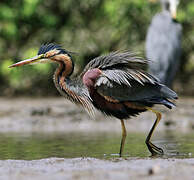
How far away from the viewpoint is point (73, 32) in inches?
599

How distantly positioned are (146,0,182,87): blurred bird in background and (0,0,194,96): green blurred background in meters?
2.86

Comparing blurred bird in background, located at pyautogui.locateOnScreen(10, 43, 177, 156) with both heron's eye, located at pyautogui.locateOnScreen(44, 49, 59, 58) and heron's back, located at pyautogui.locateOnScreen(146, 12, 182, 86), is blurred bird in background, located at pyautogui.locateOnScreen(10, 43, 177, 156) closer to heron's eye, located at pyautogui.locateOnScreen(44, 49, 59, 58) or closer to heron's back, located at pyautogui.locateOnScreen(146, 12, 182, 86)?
heron's eye, located at pyautogui.locateOnScreen(44, 49, 59, 58)

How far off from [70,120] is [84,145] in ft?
11.9

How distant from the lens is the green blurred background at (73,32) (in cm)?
1418

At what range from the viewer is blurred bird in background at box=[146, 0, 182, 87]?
1088 cm

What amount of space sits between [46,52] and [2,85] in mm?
8952

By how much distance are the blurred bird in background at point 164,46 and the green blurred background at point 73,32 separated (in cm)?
286

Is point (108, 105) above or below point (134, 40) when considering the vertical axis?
above

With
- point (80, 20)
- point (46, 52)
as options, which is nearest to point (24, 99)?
point (80, 20)

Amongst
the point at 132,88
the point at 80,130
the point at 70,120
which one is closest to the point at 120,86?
the point at 132,88

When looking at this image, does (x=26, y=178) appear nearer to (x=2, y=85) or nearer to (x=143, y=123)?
(x=143, y=123)

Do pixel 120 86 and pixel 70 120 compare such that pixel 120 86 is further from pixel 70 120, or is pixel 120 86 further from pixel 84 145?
pixel 70 120

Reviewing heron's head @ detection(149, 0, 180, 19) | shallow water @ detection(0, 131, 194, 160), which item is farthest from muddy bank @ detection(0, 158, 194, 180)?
heron's head @ detection(149, 0, 180, 19)

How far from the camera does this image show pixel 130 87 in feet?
21.1
